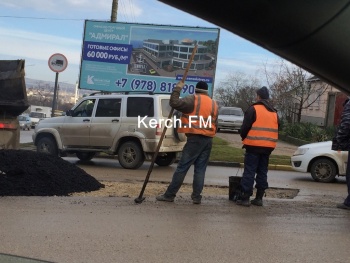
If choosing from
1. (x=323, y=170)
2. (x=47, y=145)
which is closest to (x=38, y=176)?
(x=47, y=145)

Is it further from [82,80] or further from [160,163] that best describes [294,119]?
[160,163]

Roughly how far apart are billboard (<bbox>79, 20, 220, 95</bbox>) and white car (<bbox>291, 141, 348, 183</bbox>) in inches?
365

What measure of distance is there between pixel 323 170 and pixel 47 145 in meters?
7.30

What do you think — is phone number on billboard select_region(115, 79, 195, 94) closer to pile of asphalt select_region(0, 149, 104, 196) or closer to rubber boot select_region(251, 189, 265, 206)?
pile of asphalt select_region(0, 149, 104, 196)

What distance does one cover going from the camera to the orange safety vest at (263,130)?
314 inches

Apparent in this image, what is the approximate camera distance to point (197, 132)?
786cm

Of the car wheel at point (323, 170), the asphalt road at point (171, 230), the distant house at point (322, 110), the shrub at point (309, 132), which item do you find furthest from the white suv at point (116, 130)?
the distant house at point (322, 110)

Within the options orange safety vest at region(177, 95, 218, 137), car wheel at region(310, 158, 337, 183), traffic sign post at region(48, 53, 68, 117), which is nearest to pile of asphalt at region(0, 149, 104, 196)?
orange safety vest at region(177, 95, 218, 137)

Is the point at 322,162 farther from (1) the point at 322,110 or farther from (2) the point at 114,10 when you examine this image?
(1) the point at 322,110

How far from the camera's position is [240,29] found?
223 centimetres

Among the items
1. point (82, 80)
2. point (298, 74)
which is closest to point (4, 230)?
point (82, 80)

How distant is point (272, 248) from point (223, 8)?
410 centimetres

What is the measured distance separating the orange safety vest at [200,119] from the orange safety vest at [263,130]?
0.61 metres

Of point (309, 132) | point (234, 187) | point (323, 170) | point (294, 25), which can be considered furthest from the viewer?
point (309, 132)
